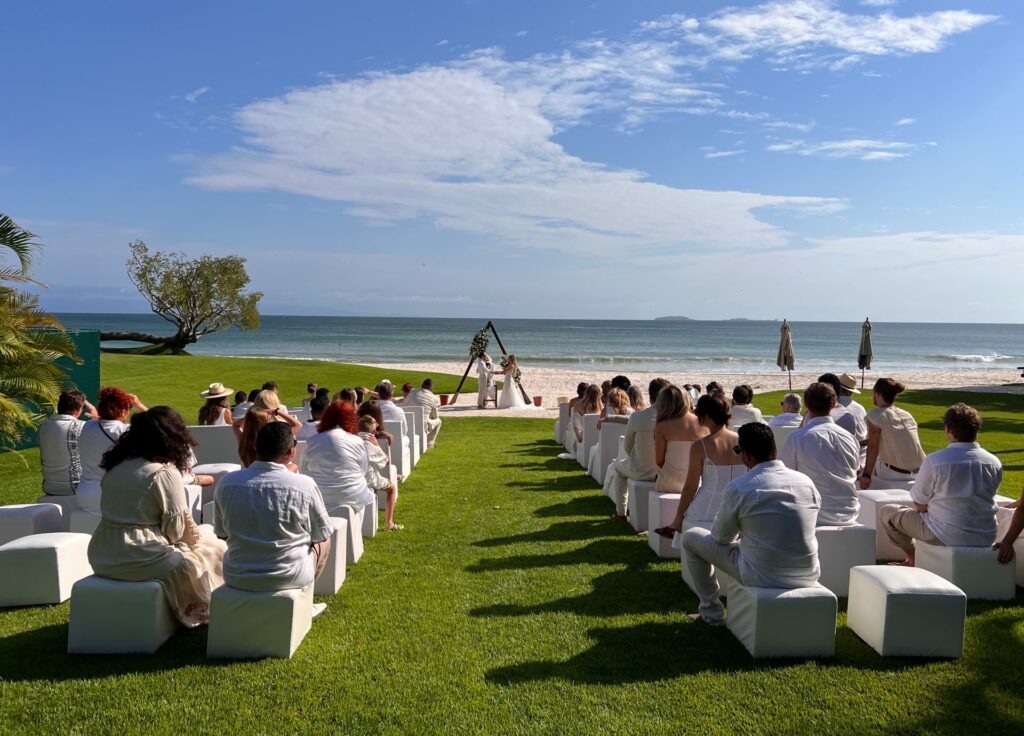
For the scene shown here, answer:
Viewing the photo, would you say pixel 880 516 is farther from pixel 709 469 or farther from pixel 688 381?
pixel 688 381

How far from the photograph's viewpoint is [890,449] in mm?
7340

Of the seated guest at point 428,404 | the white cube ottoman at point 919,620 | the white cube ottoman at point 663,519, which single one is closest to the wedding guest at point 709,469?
the white cube ottoman at point 663,519

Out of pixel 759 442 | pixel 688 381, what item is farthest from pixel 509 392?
pixel 759 442

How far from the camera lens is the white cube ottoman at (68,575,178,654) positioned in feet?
14.6

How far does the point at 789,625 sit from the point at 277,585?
2991mm

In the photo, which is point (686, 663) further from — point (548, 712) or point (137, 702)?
point (137, 702)

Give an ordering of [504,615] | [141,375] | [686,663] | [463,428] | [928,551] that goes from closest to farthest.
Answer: [686,663]
[504,615]
[928,551]
[463,428]
[141,375]

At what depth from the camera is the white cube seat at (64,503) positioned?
663 cm

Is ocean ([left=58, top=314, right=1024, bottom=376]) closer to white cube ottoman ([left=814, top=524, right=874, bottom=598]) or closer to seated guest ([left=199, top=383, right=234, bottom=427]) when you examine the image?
seated guest ([left=199, top=383, right=234, bottom=427])

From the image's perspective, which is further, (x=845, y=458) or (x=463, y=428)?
(x=463, y=428)

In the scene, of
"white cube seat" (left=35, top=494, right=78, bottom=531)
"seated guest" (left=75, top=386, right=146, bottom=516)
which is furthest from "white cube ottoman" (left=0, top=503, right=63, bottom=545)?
"seated guest" (left=75, top=386, right=146, bottom=516)

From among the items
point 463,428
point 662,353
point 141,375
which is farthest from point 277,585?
point 662,353

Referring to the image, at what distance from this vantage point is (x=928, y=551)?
559 centimetres

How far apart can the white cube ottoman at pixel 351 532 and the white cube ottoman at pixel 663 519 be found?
8.46 ft
